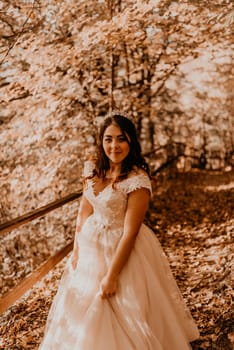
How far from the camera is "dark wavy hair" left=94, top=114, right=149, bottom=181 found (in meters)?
1.91

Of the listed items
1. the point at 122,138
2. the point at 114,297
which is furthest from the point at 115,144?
the point at 114,297

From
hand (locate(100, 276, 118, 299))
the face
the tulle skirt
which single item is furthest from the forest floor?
the face

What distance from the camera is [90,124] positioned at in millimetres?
4336

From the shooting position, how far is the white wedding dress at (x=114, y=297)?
1.72 metres

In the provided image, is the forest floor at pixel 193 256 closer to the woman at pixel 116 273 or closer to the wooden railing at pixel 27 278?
the wooden railing at pixel 27 278

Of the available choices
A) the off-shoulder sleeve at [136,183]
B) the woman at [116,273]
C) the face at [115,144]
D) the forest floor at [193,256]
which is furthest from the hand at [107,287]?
the forest floor at [193,256]

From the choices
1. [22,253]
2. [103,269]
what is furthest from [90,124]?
[103,269]

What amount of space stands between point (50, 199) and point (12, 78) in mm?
1264

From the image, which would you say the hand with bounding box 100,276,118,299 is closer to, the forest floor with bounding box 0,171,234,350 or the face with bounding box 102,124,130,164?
the face with bounding box 102,124,130,164

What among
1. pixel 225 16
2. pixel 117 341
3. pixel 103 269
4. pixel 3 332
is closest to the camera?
pixel 117 341

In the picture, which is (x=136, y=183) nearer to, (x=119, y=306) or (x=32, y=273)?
(x=119, y=306)

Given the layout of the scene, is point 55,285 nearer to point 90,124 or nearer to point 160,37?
point 90,124

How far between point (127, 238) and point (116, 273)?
0.15 m

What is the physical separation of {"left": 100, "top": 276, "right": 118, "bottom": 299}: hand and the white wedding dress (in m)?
0.03
